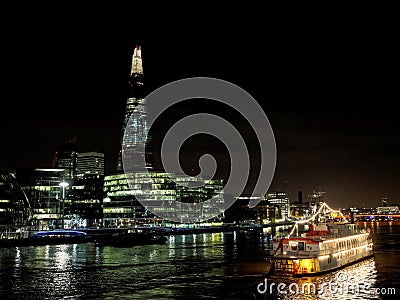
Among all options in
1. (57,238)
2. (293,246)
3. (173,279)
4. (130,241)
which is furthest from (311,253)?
(57,238)

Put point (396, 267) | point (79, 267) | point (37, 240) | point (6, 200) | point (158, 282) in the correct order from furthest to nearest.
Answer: point (6, 200) → point (37, 240) → point (79, 267) → point (396, 267) → point (158, 282)

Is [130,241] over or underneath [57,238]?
underneath

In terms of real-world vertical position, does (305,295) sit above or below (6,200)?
below

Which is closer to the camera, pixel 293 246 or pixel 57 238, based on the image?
pixel 293 246

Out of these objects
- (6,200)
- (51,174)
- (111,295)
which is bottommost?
(111,295)

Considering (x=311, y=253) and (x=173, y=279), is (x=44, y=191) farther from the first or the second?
(x=311, y=253)

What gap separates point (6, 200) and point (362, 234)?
93749mm

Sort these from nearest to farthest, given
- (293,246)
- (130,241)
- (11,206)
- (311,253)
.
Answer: (311,253) < (293,246) < (130,241) < (11,206)

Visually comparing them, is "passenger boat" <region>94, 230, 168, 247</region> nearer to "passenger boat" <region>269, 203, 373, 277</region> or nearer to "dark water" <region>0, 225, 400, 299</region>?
"dark water" <region>0, 225, 400, 299</region>

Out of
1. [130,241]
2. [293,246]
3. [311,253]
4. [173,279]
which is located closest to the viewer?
[311,253]

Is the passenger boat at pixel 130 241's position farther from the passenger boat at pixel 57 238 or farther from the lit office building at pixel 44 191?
the lit office building at pixel 44 191

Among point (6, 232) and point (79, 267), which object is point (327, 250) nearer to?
point (79, 267)

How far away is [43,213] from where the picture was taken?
178875 millimetres

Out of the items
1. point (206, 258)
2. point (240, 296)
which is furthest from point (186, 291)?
point (206, 258)
